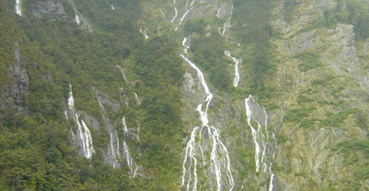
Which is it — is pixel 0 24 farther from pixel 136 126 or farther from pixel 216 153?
pixel 216 153

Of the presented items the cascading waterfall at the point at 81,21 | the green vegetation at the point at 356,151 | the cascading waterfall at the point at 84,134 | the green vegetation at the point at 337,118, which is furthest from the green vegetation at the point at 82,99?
the green vegetation at the point at 356,151

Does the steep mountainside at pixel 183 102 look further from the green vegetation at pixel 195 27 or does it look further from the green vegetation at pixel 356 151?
the green vegetation at pixel 195 27

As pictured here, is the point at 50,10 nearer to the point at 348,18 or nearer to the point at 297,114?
the point at 297,114

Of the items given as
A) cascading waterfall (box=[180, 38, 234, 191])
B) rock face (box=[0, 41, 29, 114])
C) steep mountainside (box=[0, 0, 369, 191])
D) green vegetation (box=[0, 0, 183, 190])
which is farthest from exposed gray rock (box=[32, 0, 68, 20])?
cascading waterfall (box=[180, 38, 234, 191])

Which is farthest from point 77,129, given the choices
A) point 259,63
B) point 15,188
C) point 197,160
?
point 259,63

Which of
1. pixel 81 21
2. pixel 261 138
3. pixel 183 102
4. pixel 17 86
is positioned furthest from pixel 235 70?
pixel 17 86

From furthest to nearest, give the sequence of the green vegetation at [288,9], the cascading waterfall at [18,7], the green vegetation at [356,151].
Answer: the green vegetation at [288,9] → the cascading waterfall at [18,7] → the green vegetation at [356,151]
